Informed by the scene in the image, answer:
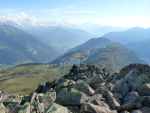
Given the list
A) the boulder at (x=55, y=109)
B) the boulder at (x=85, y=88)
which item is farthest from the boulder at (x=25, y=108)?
the boulder at (x=85, y=88)

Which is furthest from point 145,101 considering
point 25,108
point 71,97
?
point 25,108

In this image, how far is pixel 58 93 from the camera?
56156 millimetres

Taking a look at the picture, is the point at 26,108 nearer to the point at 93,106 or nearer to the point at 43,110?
the point at 43,110

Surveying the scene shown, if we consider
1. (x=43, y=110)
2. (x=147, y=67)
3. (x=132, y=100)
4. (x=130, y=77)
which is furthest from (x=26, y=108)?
(x=147, y=67)

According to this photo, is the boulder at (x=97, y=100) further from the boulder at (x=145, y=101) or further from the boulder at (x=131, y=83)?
the boulder at (x=131, y=83)

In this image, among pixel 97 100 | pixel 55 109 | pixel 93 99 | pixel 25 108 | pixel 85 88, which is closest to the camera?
pixel 55 109

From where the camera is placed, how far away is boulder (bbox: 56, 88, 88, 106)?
52.3 metres

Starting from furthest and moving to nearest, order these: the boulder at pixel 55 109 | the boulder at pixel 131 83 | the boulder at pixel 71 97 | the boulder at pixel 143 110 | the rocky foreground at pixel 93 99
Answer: the boulder at pixel 131 83, the boulder at pixel 71 97, the boulder at pixel 143 110, the rocky foreground at pixel 93 99, the boulder at pixel 55 109

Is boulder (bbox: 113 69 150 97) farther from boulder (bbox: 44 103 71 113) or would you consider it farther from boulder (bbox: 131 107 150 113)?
boulder (bbox: 44 103 71 113)

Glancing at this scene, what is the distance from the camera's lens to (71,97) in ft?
176

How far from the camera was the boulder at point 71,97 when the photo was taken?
5231cm

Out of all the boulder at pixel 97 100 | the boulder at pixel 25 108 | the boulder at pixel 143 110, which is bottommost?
the boulder at pixel 143 110

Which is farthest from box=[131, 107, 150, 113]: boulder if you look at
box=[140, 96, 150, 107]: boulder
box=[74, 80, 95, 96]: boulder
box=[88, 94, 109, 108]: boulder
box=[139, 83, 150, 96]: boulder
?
box=[74, 80, 95, 96]: boulder

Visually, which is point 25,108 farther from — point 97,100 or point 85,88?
point 85,88
